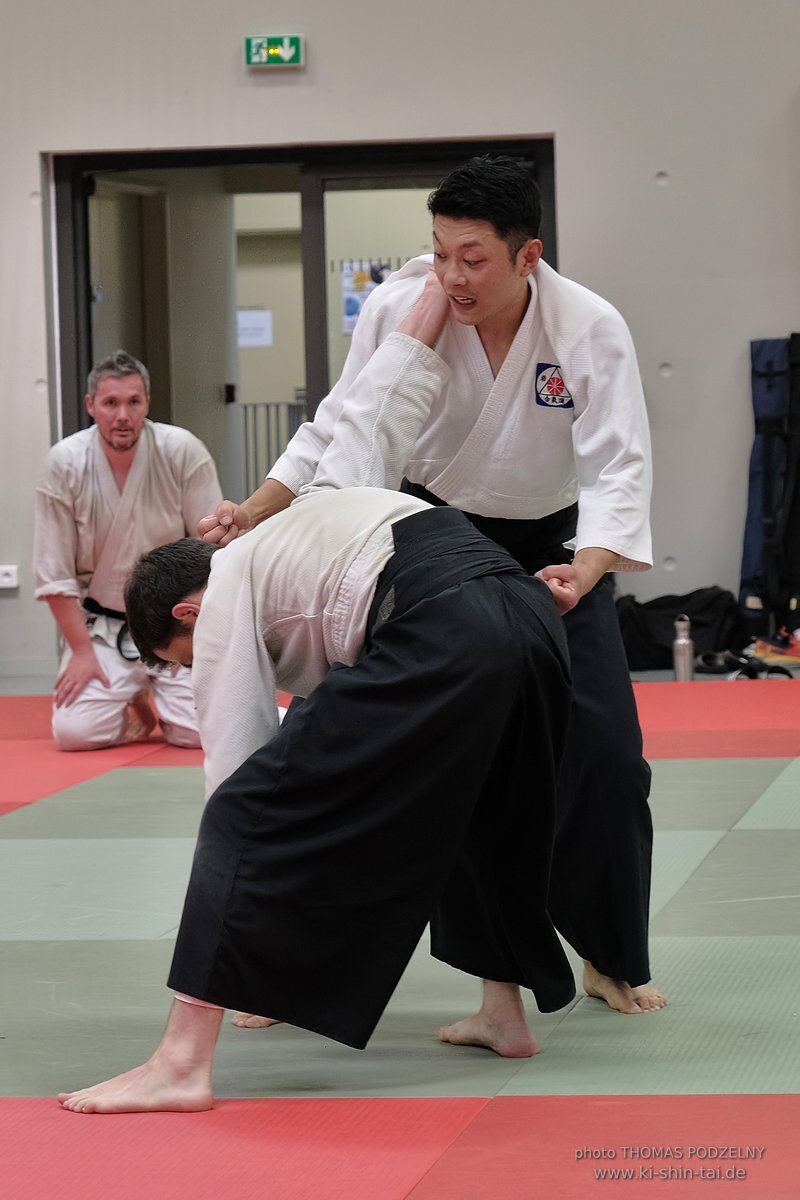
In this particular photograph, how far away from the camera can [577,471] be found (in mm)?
3014

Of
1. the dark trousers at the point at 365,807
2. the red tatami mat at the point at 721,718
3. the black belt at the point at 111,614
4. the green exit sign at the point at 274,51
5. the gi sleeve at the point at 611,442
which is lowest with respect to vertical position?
the red tatami mat at the point at 721,718

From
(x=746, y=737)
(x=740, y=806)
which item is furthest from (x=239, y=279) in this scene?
(x=740, y=806)

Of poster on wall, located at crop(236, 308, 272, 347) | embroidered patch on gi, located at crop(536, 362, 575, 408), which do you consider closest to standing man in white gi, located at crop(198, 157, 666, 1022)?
embroidered patch on gi, located at crop(536, 362, 575, 408)

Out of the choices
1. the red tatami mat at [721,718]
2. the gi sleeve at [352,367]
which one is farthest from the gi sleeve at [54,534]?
the gi sleeve at [352,367]

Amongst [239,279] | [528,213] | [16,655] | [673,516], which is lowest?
[16,655]

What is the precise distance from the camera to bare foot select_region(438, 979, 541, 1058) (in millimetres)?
2701

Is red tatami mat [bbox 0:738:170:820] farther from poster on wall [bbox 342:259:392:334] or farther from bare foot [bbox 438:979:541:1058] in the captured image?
poster on wall [bbox 342:259:392:334]

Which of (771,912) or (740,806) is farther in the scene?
(740,806)

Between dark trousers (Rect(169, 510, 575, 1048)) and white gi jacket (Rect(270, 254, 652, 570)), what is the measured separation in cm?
52

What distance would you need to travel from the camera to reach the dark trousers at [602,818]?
286cm

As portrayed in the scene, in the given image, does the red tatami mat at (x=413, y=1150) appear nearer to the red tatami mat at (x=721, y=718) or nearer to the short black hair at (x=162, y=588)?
the short black hair at (x=162, y=588)

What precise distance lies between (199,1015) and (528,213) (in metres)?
1.46

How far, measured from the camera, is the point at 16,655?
347 inches

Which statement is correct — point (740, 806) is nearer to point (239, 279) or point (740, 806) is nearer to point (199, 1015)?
point (199, 1015)
